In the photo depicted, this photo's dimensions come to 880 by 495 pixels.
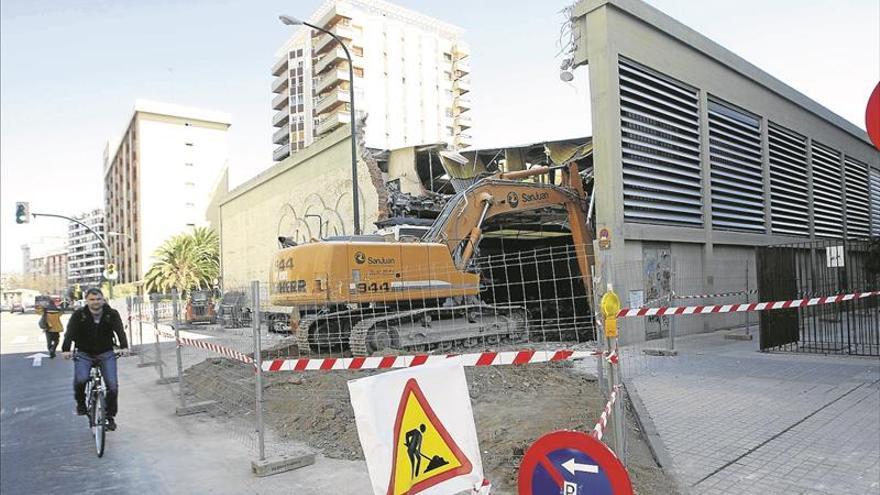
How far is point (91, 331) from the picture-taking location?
23.0ft

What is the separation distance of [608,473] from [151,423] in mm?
7220

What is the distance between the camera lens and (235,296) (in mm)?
8695

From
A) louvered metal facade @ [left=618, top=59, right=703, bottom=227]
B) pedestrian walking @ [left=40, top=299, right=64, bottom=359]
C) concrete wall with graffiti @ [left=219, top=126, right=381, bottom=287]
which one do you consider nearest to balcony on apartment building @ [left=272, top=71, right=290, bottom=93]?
concrete wall with graffiti @ [left=219, top=126, right=381, bottom=287]

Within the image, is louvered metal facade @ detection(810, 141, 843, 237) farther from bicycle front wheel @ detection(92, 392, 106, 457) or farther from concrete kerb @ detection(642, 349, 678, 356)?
bicycle front wheel @ detection(92, 392, 106, 457)

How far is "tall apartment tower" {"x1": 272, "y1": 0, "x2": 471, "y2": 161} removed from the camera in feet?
220

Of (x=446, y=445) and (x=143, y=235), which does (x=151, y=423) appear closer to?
(x=446, y=445)

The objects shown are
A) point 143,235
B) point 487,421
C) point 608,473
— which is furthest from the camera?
point 143,235

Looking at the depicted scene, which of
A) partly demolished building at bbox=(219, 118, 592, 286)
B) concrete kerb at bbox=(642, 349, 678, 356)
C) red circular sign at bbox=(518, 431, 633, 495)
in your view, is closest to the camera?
red circular sign at bbox=(518, 431, 633, 495)

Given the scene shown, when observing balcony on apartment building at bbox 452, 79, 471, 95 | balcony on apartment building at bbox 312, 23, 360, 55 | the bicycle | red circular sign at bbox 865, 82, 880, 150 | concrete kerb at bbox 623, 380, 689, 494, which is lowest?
concrete kerb at bbox 623, 380, 689, 494

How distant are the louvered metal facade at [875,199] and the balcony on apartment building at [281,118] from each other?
6424 centimetres

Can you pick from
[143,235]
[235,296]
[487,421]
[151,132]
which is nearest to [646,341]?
[487,421]

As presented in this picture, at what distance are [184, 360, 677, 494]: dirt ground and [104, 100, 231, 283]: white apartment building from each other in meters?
67.8

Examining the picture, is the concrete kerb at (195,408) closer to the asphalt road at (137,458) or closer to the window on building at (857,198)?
the asphalt road at (137,458)

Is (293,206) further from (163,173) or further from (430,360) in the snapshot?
(163,173)
